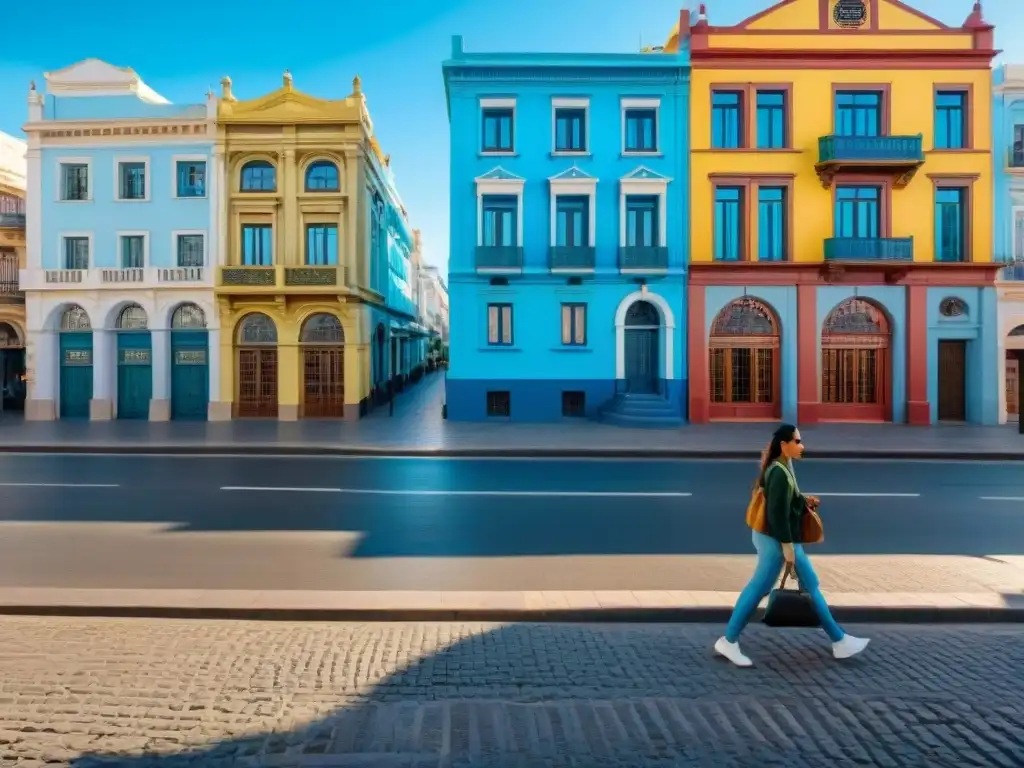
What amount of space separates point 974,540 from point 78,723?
9.08m

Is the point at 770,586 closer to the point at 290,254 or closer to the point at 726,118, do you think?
the point at 726,118

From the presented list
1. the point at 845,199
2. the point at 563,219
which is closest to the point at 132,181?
the point at 563,219

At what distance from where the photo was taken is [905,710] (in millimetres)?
4008

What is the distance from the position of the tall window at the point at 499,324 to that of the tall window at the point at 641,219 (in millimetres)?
4707

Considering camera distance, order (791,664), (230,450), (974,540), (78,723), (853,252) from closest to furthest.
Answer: (78,723) → (791,664) → (974,540) → (230,450) → (853,252)

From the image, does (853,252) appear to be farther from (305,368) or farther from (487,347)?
(305,368)

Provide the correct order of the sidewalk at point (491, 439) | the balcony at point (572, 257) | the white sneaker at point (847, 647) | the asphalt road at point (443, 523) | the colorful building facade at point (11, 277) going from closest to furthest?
the white sneaker at point (847, 647), the asphalt road at point (443, 523), the sidewalk at point (491, 439), the balcony at point (572, 257), the colorful building facade at point (11, 277)

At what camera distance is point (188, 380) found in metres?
23.1

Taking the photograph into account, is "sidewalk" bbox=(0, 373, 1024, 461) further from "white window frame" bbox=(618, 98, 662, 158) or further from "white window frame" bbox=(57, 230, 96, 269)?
"white window frame" bbox=(618, 98, 662, 158)

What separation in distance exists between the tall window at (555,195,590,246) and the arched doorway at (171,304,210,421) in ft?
42.5

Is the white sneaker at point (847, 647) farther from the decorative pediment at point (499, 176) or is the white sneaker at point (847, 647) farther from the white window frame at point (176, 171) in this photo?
the white window frame at point (176, 171)

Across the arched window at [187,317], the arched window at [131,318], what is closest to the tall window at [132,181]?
the arched window at [131,318]

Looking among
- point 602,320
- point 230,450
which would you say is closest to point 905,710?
point 230,450

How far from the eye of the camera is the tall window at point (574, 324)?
72.1ft
